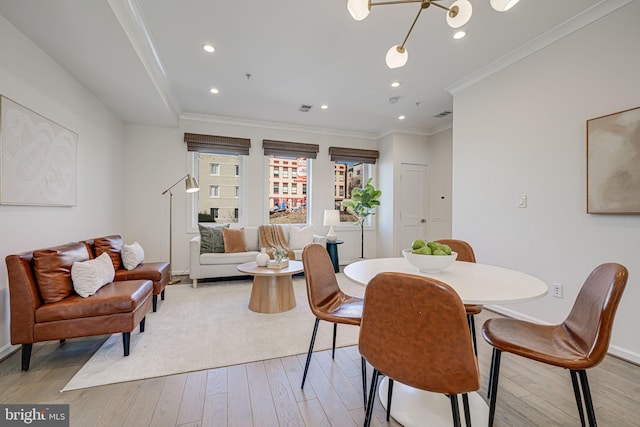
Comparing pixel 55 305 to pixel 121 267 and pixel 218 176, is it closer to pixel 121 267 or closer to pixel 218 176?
pixel 121 267

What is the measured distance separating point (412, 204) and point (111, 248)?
4807 millimetres

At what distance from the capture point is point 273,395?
1.63m

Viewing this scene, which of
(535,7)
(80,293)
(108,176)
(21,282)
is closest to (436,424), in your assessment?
(80,293)

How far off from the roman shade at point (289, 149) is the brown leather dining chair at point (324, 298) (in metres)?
3.55

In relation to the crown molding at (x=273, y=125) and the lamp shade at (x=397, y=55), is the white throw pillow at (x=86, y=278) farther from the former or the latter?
the crown molding at (x=273, y=125)

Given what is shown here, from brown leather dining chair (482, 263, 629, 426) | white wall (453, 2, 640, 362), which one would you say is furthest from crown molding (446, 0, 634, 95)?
brown leather dining chair (482, 263, 629, 426)

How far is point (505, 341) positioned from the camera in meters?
1.31

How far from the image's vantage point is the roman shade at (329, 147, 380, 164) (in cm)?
546

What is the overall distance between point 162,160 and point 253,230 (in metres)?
1.88

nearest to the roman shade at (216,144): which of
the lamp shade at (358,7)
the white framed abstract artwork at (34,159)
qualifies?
the white framed abstract artwork at (34,159)

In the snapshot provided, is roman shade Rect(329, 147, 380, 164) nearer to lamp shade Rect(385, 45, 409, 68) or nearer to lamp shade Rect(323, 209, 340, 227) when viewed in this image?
lamp shade Rect(323, 209, 340, 227)

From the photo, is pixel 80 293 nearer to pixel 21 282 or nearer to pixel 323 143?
pixel 21 282

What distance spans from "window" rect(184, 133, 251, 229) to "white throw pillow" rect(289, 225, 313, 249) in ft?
3.51

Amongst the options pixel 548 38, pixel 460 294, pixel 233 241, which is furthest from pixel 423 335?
pixel 233 241
